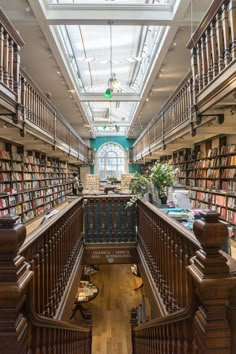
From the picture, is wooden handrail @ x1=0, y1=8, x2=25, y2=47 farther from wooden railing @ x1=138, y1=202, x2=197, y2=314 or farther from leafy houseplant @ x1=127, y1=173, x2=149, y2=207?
wooden railing @ x1=138, y1=202, x2=197, y2=314

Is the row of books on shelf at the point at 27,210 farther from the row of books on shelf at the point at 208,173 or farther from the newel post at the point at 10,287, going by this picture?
the newel post at the point at 10,287

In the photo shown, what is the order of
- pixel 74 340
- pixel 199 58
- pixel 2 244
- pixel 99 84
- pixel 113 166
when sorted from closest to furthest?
pixel 2 244
pixel 74 340
pixel 199 58
pixel 99 84
pixel 113 166

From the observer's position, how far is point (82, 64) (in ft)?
26.5

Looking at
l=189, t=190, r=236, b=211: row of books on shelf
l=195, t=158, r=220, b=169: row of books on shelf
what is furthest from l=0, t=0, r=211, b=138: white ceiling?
l=189, t=190, r=236, b=211: row of books on shelf

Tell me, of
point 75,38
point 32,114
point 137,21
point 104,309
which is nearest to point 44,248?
point 32,114

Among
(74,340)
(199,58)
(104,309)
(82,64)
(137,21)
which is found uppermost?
(82,64)

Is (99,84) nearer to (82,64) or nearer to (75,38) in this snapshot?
(82,64)

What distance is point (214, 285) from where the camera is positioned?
38.4 inches

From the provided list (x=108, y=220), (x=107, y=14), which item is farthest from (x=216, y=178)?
(x=107, y=14)

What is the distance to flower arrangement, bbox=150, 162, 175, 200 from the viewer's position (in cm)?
380

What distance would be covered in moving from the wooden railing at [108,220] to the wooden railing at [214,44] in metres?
2.37

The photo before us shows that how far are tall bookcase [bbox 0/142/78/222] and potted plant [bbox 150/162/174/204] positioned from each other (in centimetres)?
354

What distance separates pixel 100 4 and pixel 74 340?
198 inches

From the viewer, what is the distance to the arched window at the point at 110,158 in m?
19.9
